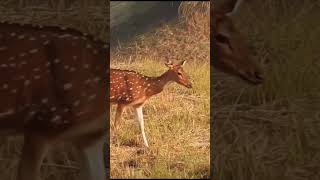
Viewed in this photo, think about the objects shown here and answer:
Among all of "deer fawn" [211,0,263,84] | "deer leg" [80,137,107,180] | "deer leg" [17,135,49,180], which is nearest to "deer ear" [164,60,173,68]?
"deer fawn" [211,0,263,84]

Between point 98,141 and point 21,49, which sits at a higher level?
point 21,49

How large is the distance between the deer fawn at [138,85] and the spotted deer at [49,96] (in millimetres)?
34

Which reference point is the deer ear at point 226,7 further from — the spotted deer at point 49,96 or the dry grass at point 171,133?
the spotted deer at point 49,96

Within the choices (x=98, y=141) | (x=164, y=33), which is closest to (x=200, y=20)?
(x=164, y=33)

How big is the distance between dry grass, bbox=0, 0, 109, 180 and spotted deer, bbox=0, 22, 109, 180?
3.2 inches

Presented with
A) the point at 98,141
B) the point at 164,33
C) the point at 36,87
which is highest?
the point at 164,33

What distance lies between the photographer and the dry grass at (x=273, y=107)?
2.38 m

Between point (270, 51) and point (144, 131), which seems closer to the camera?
point (144, 131)

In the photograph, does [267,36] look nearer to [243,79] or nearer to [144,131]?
[243,79]

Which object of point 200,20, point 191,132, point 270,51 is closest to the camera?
point 191,132

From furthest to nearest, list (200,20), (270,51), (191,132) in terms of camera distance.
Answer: (270,51) < (200,20) < (191,132)

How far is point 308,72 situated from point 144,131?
2.43 ft

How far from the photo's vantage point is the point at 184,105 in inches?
85.6

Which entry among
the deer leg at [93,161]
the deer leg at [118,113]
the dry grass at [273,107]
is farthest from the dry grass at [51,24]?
the dry grass at [273,107]
